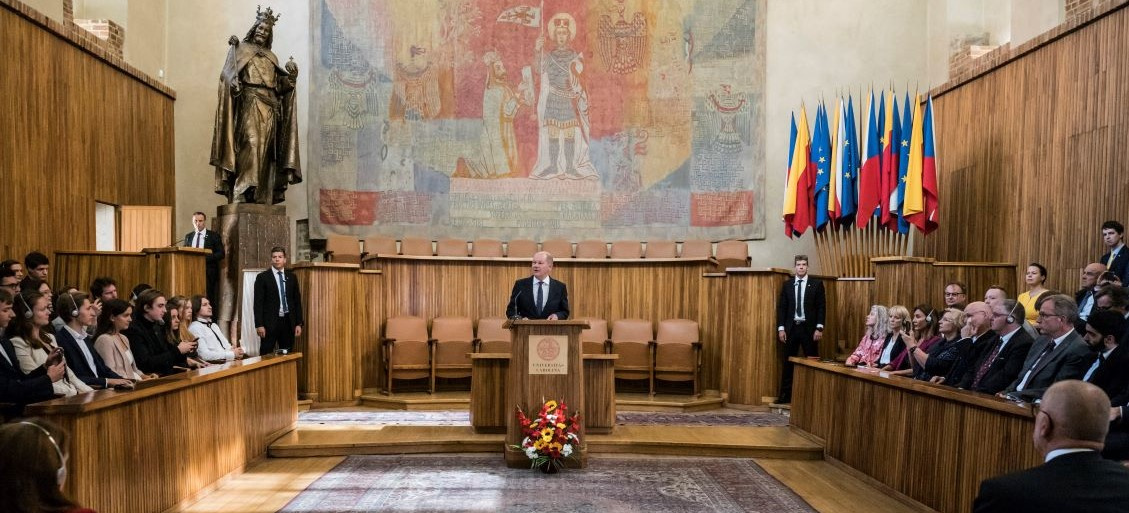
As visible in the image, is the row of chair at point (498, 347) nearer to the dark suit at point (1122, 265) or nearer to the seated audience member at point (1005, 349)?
the dark suit at point (1122, 265)

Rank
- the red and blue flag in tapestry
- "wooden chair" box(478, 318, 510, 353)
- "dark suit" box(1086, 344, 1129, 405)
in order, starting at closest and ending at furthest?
"dark suit" box(1086, 344, 1129, 405) < "wooden chair" box(478, 318, 510, 353) < the red and blue flag in tapestry

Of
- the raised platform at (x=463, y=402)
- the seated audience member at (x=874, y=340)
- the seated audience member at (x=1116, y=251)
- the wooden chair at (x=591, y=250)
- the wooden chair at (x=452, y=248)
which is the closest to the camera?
the seated audience member at (x=1116, y=251)

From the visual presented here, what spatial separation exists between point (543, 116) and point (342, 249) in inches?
116

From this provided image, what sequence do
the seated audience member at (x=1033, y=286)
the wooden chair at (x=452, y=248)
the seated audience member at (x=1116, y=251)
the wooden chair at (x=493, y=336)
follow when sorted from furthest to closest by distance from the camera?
the wooden chair at (x=452, y=248) → the wooden chair at (x=493, y=336) → the seated audience member at (x=1033, y=286) → the seated audience member at (x=1116, y=251)

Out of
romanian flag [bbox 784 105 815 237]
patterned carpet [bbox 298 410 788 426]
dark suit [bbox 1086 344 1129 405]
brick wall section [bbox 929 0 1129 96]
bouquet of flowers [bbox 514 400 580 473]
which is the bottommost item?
patterned carpet [bbox 298 410 788 426]

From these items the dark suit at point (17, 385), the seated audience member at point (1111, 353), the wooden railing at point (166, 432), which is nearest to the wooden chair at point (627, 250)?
the wooden railing at point (166, 432)

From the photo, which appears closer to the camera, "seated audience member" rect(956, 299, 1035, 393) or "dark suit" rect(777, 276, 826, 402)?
"seated audience member" rect(956, 299, 1035, 393)

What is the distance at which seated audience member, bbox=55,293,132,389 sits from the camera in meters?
4.08

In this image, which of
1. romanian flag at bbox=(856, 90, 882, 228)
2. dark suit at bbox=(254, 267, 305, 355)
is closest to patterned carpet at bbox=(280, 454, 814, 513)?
dark suit at bbox=(254, 267, 305, 355)

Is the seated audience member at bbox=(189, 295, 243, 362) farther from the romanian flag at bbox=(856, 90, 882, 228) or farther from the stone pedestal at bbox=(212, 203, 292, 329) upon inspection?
the romanian flag at bbox=(856, 90, 882, 228)

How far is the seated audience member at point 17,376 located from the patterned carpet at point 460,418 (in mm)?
3041

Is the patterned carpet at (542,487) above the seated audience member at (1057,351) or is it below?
below

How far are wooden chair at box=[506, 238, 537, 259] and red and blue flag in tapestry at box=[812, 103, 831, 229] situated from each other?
124 inches

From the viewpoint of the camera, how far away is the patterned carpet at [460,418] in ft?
21.4
